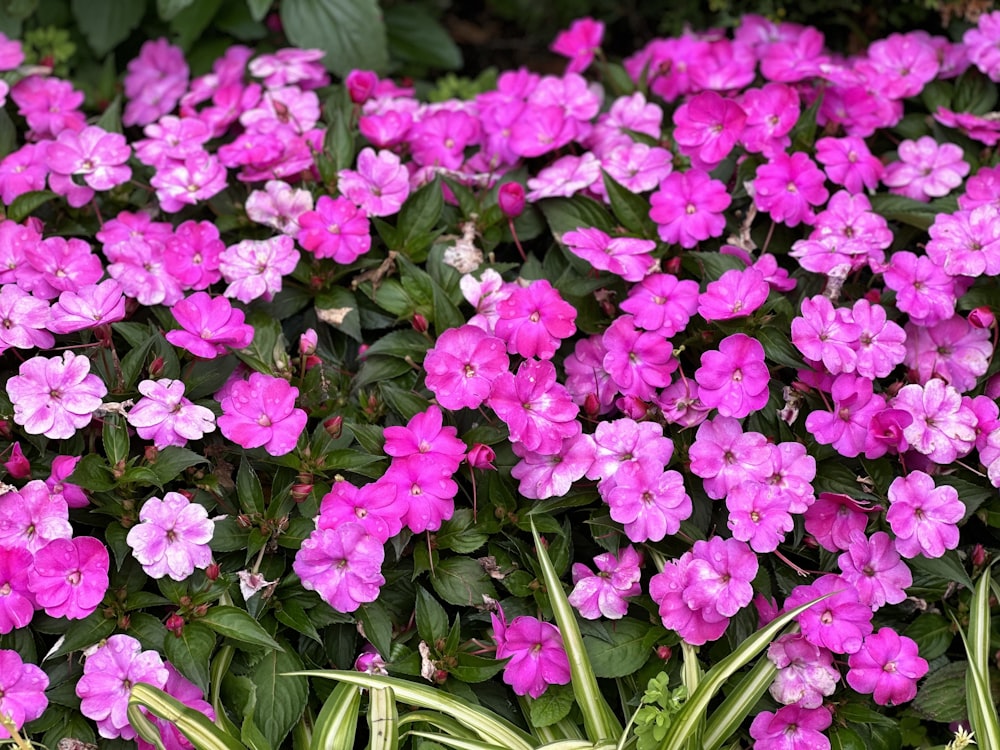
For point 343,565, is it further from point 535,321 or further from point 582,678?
point 535,321

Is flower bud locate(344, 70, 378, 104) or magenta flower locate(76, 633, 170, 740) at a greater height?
flower bud locate(344, 70, 378, 104)

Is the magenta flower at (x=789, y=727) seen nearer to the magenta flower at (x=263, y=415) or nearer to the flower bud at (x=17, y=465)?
the magenta flower at (x=263, y=415)

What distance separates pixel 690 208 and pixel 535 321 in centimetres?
57

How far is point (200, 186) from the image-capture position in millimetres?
2471

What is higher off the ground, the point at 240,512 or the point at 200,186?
the point at 200,186

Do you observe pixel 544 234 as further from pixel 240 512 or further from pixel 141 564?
pixel 141 564

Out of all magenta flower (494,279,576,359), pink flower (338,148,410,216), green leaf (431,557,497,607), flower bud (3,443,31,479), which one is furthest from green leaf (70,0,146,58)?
green leaf (431,557,497,607)

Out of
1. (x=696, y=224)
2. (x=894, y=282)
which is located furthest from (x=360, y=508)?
(x=894, y=282)

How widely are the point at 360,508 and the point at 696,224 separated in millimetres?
1066

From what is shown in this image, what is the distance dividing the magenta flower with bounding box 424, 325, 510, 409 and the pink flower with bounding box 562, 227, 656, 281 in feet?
1.10

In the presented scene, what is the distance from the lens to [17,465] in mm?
1892

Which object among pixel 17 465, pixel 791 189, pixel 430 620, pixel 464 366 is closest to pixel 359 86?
pixel 464 366

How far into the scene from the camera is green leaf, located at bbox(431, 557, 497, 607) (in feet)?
6.43

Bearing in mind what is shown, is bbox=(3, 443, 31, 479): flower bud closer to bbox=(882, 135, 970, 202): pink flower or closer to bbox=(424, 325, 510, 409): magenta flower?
bbox=(424, 325, 510, 409): magenta flower
